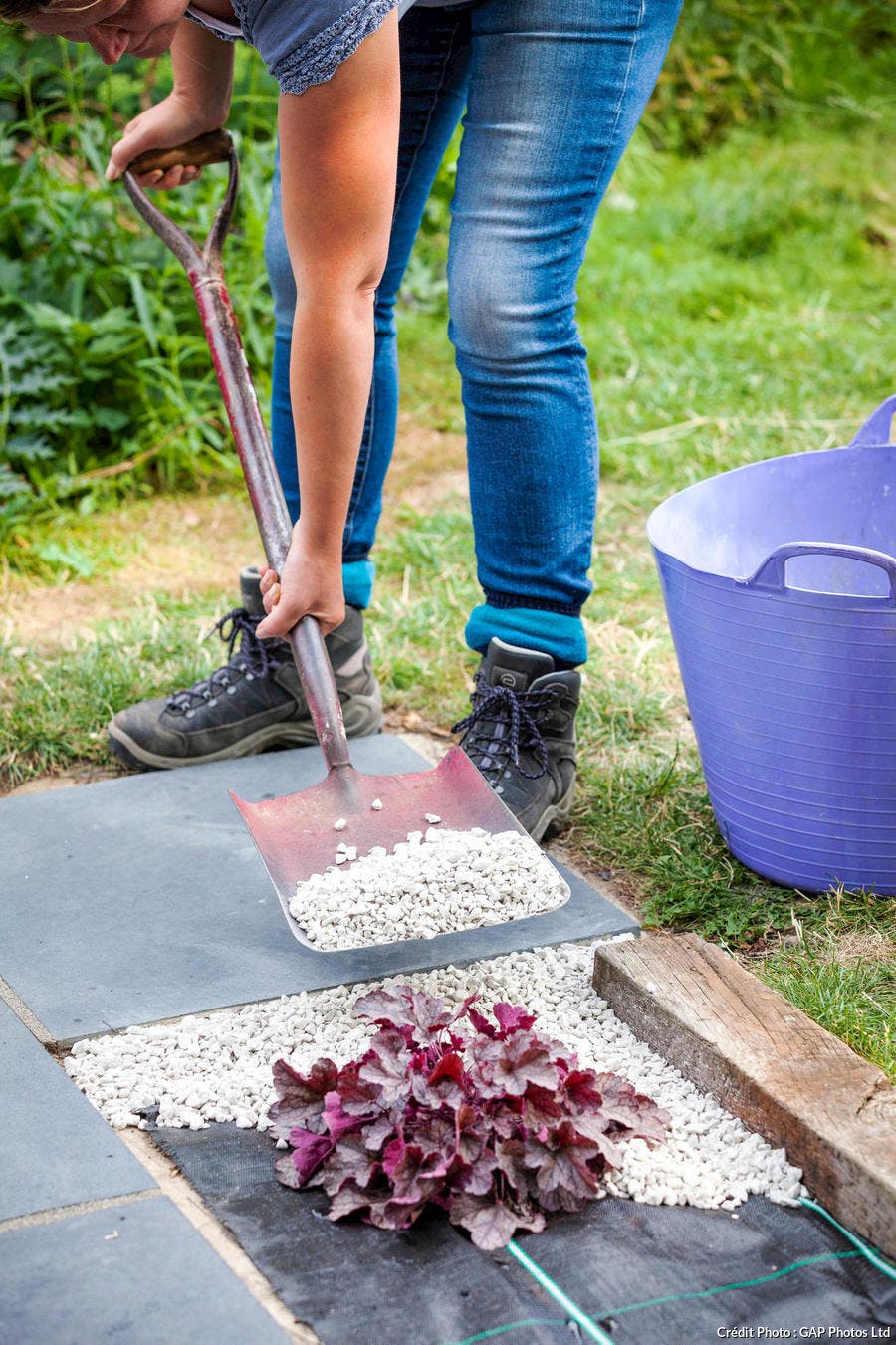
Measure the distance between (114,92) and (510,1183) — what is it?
121 inches

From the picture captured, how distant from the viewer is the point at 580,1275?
1316 millimetres

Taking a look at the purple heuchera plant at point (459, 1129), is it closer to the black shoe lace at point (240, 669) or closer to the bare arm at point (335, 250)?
the bare arm at point (335, 250)

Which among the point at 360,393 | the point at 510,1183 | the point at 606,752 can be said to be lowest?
the point at 606,752

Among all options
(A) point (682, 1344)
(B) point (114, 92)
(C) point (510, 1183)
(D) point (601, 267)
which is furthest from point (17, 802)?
(D) point (601, 267)

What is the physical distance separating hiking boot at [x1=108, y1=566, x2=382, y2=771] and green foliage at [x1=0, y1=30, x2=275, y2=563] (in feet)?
3.66

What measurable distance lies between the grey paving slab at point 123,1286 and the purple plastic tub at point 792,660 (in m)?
0.95

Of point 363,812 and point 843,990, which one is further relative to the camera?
point 363,812

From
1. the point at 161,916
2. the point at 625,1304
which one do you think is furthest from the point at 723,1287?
the point at 161,916

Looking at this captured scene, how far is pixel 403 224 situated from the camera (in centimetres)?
226

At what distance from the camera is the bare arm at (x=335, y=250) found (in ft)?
4.88

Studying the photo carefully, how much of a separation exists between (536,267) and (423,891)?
862mm

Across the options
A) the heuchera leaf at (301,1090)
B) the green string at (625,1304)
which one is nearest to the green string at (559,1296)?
the green string at (625,1304)

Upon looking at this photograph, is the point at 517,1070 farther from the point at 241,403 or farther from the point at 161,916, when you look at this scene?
the point at 241,403

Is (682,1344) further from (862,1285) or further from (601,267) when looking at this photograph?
(601,267)
